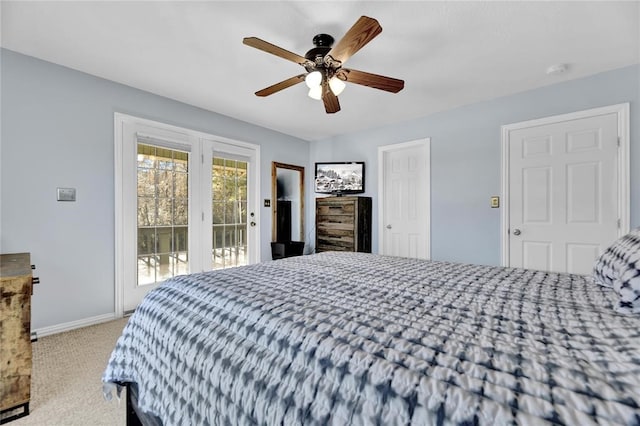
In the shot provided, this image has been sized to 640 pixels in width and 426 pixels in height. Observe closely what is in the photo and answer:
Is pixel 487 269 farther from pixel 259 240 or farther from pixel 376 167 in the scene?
pixel 259 240

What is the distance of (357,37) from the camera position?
1.65 metres

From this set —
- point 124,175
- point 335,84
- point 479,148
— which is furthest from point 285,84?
point 479,148

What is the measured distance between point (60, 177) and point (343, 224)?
326 cm

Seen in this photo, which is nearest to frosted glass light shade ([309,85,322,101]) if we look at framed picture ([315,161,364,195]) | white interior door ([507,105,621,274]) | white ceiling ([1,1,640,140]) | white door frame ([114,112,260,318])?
white ceiling ([1,1,640,140])

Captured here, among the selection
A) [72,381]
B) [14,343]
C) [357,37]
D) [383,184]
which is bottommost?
[72,381]

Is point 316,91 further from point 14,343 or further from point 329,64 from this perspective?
point 14,343

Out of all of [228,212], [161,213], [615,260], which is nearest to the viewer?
[615,260]

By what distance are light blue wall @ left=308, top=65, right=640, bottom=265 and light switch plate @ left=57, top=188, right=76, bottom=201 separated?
382cm

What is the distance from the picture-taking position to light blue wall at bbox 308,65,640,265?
252 centimetres

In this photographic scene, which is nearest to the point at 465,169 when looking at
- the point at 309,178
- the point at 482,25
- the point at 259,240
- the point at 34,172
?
the point at 482,25

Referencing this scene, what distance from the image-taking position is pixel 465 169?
133 inches

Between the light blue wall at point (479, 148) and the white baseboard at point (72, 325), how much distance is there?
379cm

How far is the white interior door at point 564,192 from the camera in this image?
2.58 m

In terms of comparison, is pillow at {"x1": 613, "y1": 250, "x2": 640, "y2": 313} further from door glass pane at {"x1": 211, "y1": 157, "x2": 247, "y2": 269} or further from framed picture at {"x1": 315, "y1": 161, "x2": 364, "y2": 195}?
door glass pane at {"x1": 211, "y1": 157, "x2": 247, "y2": 269}
